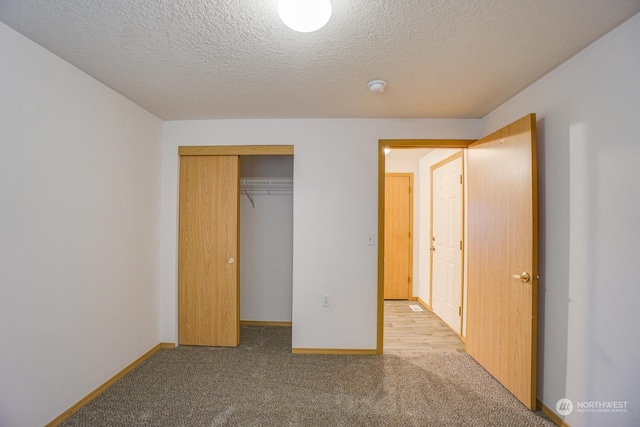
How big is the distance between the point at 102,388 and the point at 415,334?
2.97 meters

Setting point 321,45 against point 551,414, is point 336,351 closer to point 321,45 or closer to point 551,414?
point 551,414

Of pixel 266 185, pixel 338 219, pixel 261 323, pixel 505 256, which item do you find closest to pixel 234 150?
pixel 266 185

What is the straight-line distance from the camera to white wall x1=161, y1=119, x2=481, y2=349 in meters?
2.65

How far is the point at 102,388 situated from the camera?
2.03m

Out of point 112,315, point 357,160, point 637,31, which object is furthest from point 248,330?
point 637,31

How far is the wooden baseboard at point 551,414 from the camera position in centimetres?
170

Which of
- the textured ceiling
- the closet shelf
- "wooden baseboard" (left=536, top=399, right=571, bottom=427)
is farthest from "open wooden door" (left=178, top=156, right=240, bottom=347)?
"wooden baseboard" (left=536, top=399, right=571, bottom=427)

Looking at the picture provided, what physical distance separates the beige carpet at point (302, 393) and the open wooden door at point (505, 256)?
24cm

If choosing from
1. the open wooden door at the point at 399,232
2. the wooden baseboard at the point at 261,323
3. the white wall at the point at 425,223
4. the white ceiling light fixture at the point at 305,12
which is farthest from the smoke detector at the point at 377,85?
the wooden baseboard at the point at 261,323

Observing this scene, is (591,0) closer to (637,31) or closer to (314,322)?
(637,31)

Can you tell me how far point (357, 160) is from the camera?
2672 mm

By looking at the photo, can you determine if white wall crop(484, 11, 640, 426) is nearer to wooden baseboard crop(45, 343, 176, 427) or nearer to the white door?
the white door

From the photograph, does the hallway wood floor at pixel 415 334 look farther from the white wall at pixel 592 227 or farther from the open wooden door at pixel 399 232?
the white wall at pixel 592 227

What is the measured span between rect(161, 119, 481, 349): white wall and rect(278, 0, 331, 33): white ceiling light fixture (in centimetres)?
148
